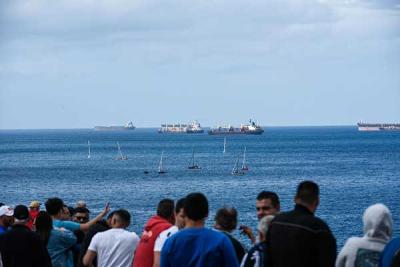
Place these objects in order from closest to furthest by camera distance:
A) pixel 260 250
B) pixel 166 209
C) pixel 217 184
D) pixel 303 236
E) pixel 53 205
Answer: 1. pixel 303 236
2. pixel 260 250
3. pixel 166 209
4. pixel 53 205
5. pixel 217 184

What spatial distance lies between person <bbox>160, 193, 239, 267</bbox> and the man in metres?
2.42

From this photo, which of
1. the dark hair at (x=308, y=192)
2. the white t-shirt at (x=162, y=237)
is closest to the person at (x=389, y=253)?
the dark hair at (x=308, y=192)

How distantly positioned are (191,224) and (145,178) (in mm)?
90565

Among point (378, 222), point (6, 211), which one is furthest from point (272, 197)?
point (6, 211)

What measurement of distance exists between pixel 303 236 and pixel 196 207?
3.07 ft

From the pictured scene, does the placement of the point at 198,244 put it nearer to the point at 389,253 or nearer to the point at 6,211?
the point at 389,253

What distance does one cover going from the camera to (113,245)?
1019cm

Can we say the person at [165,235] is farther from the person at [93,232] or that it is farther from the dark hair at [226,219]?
the person at [93,232]

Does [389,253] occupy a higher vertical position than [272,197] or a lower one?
lower

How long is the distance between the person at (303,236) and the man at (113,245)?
2519 mm

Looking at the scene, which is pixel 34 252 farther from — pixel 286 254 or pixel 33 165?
pixel 33 165

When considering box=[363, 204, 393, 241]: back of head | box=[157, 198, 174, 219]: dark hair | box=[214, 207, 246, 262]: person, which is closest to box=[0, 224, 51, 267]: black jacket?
box=[157, 198, 174, 219]: dark hair

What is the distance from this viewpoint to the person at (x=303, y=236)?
778 centimetres

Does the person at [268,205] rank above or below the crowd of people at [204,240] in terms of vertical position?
above
